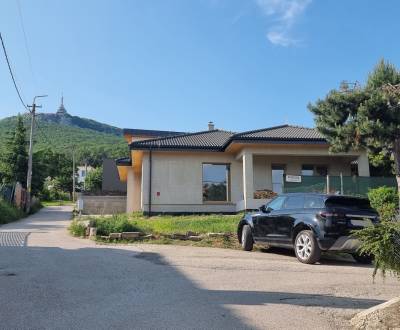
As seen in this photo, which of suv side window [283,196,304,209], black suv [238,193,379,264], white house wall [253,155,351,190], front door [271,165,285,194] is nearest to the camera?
black suv [238,193,379,264]

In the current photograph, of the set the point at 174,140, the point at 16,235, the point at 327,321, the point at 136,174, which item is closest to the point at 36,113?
the point at 136,174

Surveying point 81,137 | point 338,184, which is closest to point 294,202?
point 338,184

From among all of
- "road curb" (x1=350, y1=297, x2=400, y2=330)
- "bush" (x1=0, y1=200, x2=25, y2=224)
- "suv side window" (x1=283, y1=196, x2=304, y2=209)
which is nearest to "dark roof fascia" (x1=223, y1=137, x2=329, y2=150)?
"suv side window" (x1=283, y1=196, x2=304, y2=209)

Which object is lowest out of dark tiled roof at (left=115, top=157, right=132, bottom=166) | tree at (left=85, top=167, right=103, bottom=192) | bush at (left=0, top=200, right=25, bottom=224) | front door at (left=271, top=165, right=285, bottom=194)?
bush at (left=0, top=200, right=25, bottom=224)

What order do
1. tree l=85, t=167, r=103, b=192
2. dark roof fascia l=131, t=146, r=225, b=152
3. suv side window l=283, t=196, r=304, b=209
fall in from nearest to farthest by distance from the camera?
suv side window l=283, t=196, r=304, b=209 < dark roof fascia l=131, t=146, r=225, b=152 < tree l=85, t=167, r=103, b=192

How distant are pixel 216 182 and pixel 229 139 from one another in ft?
9.89

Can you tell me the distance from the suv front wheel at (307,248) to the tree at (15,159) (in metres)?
40.4

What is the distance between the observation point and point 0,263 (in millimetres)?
9430

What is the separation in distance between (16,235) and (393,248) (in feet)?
43.4

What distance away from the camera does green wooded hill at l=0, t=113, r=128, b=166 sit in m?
80.3

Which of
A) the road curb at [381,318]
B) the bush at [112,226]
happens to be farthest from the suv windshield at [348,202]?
the bush at [112,226]

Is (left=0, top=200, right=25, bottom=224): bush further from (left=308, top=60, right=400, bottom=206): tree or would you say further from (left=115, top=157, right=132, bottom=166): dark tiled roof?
(left=308, top=60, right=400, bottom=206): tree

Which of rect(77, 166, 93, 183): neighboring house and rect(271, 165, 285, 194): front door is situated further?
rect(77, 166, 93, 183): neighboring house

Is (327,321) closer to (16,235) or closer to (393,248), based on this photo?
(393,248)
